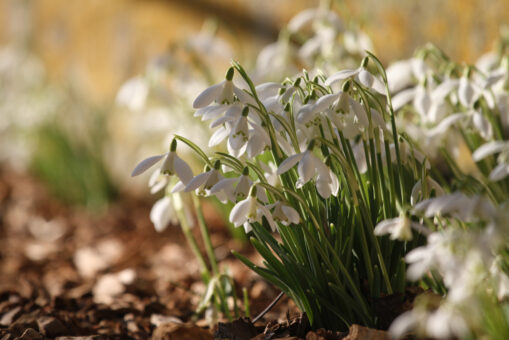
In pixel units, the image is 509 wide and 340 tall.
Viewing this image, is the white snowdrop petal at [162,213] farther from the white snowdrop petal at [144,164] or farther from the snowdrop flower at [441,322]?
the snowdrop flower at [441,322]

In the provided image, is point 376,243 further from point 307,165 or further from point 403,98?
point 403,98

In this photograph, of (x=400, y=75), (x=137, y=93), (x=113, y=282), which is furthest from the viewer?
(x=137, y=93)

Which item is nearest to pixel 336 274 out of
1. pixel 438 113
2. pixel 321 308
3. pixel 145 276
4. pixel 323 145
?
pixel 321 308

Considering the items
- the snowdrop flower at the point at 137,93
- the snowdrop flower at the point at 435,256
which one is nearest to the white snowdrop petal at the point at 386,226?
the snowdrop flower at the point at 435,256

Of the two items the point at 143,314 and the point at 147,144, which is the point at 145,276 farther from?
the point at 147,144

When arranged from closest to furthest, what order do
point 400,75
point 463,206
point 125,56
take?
point 463,206 → point 400,75 → point 125,56

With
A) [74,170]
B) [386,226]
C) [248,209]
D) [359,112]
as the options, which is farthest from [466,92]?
[74,170]
